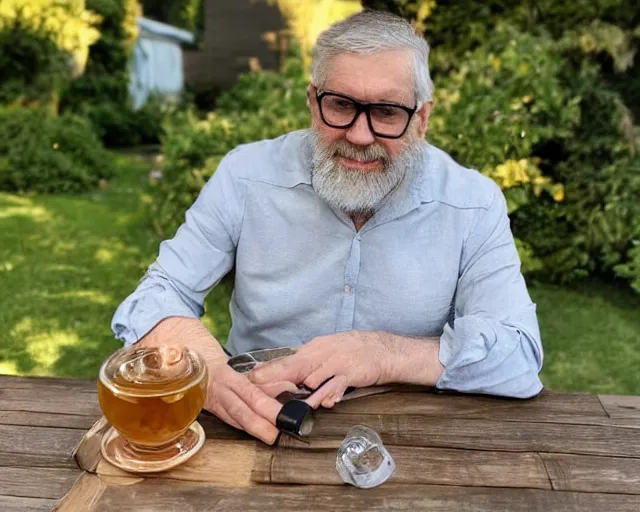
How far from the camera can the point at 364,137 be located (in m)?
1.78

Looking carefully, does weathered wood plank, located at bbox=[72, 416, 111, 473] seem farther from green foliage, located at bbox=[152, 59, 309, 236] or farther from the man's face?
green foliage, located at bbox=[152, 59, 309, 236]

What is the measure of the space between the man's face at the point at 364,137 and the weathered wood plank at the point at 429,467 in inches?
33.1

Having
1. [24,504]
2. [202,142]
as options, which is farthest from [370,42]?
[202,142]

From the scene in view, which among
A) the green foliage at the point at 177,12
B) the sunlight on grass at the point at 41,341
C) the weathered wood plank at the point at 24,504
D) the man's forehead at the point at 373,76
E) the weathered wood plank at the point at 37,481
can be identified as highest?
the man's forehead at the point at 373,76

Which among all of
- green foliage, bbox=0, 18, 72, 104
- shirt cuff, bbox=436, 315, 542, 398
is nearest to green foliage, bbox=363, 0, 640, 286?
shirt cuff, bbox=436, 315, 542, 398

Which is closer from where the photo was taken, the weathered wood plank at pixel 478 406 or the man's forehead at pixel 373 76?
the weathered wood plank at pixel 478 406

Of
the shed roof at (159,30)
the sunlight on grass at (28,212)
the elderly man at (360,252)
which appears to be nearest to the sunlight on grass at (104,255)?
the sunlight on grass at (28,212)

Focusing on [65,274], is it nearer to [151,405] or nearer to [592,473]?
[151,405]

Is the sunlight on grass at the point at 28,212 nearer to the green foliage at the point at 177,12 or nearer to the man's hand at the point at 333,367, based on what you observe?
the man's hand at the point at 333,367

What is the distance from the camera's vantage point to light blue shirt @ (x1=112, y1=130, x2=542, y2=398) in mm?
1952

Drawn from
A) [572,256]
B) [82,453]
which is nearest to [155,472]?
[82,453]

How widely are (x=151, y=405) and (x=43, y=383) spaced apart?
1.82 feet

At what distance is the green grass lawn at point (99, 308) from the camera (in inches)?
158

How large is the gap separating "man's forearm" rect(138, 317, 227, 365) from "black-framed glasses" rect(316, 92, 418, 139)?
0.64m
